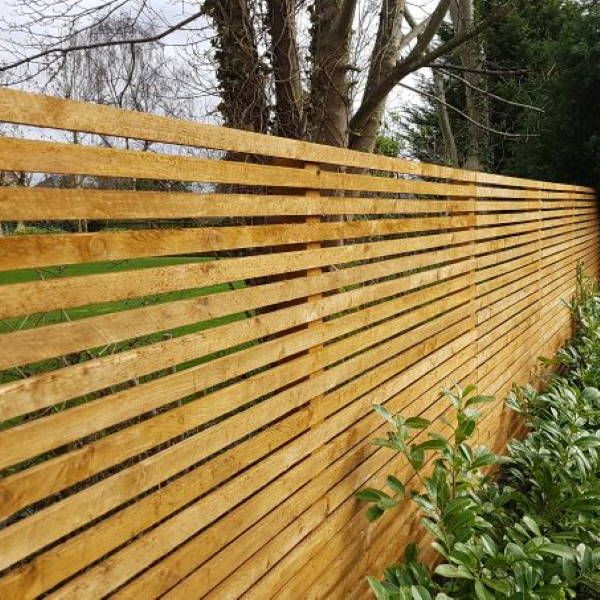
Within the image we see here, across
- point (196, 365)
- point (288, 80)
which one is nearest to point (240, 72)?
point (288, 80)

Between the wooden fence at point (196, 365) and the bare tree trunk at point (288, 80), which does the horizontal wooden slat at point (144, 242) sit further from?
the bare tree trunk at point (288, 80)

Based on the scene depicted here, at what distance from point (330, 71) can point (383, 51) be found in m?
0.92

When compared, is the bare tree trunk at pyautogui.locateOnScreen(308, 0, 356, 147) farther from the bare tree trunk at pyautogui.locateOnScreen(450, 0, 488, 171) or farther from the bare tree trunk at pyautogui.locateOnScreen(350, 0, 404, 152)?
the bare tree trunk at pyautogui.locateOnScreen(450, 0, 488, 171)

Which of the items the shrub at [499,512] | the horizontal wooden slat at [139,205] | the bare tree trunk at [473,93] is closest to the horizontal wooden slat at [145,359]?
the horizontal wooden slat at [139,205]

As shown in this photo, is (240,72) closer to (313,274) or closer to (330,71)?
(330,71)

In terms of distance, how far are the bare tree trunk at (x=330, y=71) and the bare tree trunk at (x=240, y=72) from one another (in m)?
0.56

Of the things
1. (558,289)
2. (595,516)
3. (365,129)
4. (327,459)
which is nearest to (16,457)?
(327,459)

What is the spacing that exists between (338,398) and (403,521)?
89 centimetres

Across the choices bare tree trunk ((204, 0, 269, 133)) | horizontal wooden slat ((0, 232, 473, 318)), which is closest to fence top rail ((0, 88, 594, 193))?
horizontal wooden slat ((0, 232, 473, 318))

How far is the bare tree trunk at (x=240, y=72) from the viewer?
140 inches

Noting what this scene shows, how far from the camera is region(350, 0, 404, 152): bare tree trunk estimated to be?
16.4 feet

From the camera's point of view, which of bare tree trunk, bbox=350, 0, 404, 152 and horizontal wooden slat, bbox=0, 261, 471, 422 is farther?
bare tree trunk, bbox=350, 0, 404, 152

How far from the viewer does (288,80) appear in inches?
146

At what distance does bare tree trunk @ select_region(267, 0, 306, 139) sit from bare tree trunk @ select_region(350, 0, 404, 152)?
1223 millimetres
